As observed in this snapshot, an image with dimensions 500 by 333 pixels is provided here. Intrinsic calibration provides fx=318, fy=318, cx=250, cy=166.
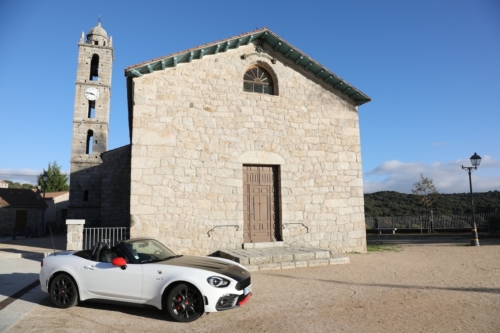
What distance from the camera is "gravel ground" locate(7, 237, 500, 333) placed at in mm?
4379

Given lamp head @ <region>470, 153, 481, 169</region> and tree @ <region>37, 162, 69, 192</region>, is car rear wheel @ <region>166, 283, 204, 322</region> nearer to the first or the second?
lamp head @ <region>470, 153, 481, 169</region>

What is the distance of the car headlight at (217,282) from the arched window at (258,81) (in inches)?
330

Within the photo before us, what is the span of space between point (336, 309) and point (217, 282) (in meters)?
2.05

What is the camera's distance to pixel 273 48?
1221cm

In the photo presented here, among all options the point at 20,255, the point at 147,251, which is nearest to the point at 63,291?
the point at 147,251

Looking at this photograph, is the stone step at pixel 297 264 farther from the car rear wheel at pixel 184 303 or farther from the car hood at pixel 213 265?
the car rear wheel at pixel 184 303

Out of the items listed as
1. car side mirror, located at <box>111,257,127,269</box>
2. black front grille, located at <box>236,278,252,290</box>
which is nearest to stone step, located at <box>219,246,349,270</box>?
black front grille, located at <box>236,278,252,290</box>

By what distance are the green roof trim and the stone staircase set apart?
6.33 meters

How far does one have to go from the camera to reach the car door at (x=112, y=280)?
4887mm

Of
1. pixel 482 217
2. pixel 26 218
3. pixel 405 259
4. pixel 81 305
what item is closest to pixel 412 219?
pixel 482 217

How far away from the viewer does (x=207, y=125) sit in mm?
10773

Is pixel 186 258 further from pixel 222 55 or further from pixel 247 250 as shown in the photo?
pixel 222 55

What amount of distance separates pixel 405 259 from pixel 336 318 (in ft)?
22.6

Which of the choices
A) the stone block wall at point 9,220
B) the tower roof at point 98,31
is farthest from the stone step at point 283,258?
the tower roof at point 98,31
